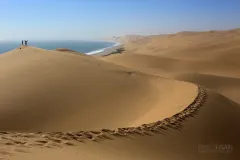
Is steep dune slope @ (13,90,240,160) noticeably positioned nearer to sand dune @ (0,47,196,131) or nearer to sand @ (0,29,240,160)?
sand @ (0,29,240,160)

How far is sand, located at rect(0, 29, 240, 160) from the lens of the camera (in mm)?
5605

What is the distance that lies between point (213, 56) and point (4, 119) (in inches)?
1123

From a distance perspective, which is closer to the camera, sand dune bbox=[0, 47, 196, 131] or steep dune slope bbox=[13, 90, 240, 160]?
steep dune slope bbox=[13, 90, 240, 160]

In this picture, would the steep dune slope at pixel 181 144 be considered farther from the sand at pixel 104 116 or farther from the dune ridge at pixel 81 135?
the dune ridge at pixel 81 135

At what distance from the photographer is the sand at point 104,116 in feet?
18.4

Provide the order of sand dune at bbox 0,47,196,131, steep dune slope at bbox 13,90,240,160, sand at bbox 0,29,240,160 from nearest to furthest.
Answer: steep dune slope at bbox 13,90,240,160
sand at bbox 0,29,240,160
sand dune at bbox 0,47,196,131

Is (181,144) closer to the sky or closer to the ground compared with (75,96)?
closer to the ground

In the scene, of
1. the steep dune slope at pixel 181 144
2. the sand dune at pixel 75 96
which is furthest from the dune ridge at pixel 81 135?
the sand dune at pixel 75 96

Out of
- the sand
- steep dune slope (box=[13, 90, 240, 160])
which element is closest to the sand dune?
the sand

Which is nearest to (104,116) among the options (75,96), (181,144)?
(75,96)

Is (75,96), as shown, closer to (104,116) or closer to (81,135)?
(104,116)

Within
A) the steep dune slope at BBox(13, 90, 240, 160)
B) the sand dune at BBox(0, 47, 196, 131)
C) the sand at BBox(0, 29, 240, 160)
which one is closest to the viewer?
the steep dune slope at BBox(13, 90, 240, 160)

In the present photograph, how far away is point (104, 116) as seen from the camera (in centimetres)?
877

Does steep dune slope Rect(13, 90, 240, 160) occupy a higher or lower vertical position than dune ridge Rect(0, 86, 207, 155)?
lower
